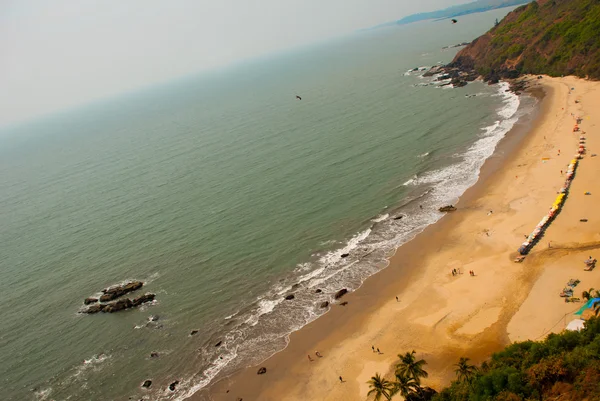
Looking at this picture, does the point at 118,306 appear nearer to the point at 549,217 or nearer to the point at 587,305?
the point at 587,305

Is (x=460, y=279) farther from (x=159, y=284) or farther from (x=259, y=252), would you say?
(x=159, y=284)

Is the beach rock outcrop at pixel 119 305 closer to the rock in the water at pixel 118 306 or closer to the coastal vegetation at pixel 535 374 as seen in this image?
the rock in the water at pixel 118 306

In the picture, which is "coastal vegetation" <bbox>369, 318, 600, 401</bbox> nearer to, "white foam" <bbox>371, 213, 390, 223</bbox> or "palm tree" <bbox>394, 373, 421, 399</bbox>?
"palm tree" <bbox>394, 373, 421, 399</bbox>

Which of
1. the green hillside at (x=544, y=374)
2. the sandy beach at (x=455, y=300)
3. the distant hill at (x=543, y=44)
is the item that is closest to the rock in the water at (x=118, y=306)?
the sandy beach at (x=455, y=300)

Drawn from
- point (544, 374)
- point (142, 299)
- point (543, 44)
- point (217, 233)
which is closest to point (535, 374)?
point (544, 374)

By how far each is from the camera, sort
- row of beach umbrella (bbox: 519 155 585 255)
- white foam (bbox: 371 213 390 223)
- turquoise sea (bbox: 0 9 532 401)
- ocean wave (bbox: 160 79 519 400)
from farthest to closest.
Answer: white foam (bbox: 371 213 390 223) → row of beach umbrella (bbox: 519 155 585 255) → turquoise sea (bbox: 0 9 532 401) → ocean wave (bbox: 160 79 519 400)

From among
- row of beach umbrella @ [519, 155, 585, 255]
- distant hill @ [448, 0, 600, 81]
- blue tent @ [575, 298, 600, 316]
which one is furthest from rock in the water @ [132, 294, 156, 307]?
distant hill @ [448, 0, 600, 81]
